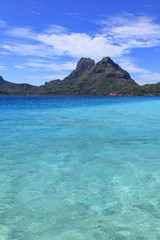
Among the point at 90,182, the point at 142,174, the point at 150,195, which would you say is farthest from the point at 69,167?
the point at 150,195

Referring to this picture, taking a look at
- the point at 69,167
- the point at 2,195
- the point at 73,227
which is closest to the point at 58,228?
the point at 73,227

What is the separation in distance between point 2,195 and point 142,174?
4.60m

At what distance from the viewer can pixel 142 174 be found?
7523mm

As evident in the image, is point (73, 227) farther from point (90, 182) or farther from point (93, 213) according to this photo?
point (90, 182)

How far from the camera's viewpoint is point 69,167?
27.2ft

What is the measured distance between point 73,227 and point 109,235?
2.46 ft

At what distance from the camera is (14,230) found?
4332 millimetres

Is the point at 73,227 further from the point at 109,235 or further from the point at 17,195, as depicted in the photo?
the point at 17,195

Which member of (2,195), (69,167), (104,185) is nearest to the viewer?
(2,195)

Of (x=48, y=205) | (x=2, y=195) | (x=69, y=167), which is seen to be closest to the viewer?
(x=48, y=205)

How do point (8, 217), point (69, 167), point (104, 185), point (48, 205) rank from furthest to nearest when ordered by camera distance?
point (69, 167) → point (104, 185) → point (48, 205) → point (8, 217)

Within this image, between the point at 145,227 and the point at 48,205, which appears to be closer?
the point at 145,227

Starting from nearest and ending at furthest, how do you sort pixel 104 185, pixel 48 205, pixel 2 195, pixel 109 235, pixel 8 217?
pixel 109 235 < pixel 8 217 < pixel 48 205 < pixel 2 195 < pixel 104 185

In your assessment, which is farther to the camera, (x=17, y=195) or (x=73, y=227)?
(x=17, y=195)
